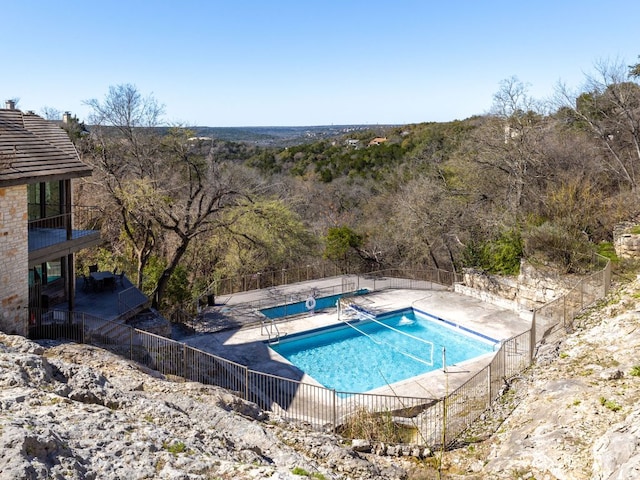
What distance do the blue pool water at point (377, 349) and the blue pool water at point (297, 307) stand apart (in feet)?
8.32

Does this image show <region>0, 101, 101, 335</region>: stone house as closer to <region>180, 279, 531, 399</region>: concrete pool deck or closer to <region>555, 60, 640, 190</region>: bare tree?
<region>180, 279, 531, 399</region>: concrete pool deck

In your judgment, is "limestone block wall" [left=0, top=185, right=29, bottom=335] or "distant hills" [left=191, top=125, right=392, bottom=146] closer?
"limestone block wall" [left=0, top=185, right=29, bottom=335]

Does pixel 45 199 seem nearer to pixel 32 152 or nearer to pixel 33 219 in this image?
pixel 33 219

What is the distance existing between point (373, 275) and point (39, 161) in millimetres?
17485

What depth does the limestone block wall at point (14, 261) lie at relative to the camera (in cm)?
1138

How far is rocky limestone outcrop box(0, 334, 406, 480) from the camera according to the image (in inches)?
175

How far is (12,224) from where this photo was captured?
11586mm

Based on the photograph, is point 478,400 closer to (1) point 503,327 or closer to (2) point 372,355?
(2) point 372,355

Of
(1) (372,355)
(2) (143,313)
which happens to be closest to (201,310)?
(2) (143,313)

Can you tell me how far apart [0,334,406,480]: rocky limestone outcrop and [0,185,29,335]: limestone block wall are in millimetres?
3237

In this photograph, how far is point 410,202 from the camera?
27906mm

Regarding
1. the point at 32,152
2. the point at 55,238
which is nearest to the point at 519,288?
the point at 55,238

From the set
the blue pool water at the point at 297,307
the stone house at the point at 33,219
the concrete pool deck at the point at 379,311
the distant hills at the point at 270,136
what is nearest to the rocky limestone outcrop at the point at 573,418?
the concrete pool deck at the point at 379,311

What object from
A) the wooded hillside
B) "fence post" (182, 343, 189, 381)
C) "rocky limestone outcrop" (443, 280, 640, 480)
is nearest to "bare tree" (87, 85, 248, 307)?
the wooded hillside
